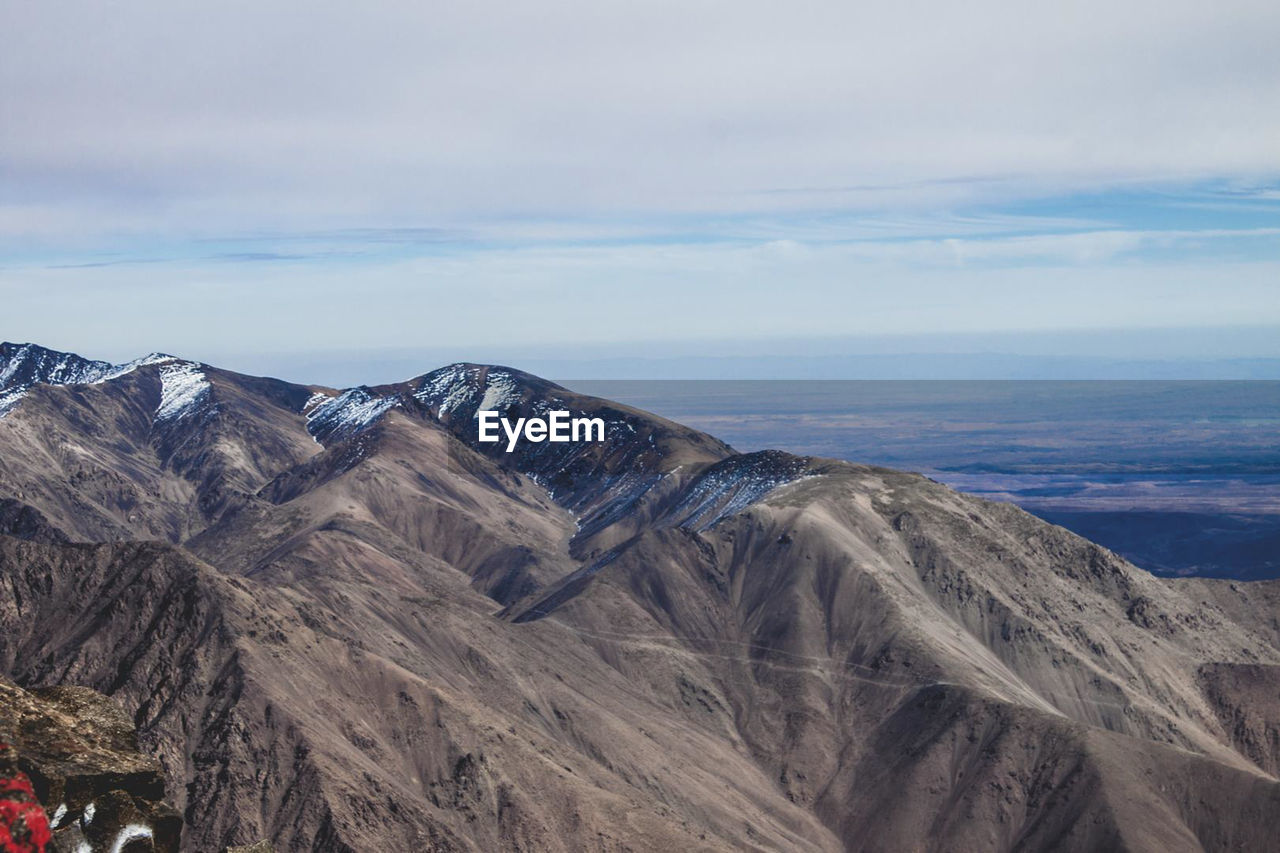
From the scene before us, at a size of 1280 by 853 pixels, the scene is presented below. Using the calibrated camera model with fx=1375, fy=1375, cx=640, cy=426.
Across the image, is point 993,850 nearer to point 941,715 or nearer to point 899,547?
point 941,715

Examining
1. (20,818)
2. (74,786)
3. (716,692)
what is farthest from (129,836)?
(716,692)

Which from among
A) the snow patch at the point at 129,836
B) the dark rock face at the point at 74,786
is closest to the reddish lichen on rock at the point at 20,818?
the dark rock face at the point at 74,786

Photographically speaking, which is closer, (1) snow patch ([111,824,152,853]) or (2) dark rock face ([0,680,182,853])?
(2) dark rock face ([0,680,182,853])

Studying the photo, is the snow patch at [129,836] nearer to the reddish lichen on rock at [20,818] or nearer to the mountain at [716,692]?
the reddish lichen on rock at [20,818]

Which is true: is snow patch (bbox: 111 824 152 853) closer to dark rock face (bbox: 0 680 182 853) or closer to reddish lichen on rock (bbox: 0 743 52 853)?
dark rock face (bbox: 0 680 182 853)

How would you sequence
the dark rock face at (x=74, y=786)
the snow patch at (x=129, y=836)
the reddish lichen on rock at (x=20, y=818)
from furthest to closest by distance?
the snow patch at (x=129, y=836) < the dark rock face at (x=74, y=786) < the reddish lichen on rock at (x=20, y=818)

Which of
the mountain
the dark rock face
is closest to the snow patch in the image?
the dark rock face

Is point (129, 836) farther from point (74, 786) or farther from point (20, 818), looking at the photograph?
point (20, 818)
